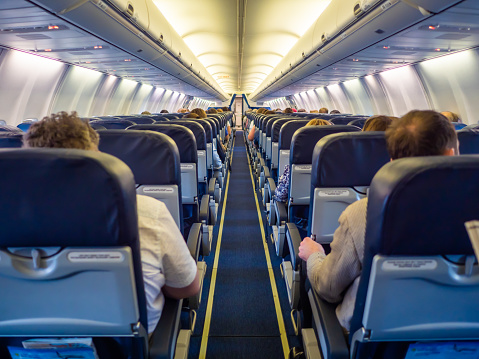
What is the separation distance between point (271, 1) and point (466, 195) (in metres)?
7.76

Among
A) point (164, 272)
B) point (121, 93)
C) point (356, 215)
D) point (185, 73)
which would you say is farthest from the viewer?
point (121, 93)

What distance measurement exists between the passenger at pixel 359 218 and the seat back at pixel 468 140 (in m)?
1.51

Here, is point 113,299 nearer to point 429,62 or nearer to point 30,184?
point 30,184

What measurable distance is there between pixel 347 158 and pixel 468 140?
1.30 metres

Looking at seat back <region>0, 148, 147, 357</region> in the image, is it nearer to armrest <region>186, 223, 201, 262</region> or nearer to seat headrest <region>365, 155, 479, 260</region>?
seat headrest <region>365, 155, 479, 260</region>

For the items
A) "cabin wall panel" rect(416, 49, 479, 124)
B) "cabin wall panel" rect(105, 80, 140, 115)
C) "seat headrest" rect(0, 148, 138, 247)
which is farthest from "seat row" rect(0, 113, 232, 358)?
"cabin wall panel" rect(105, 80, 140, 115)

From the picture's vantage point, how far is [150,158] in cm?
216

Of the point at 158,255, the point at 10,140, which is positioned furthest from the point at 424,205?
the point at 10,140

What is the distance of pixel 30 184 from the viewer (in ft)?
3.54

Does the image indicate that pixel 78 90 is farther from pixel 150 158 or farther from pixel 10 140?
pixel 150 158

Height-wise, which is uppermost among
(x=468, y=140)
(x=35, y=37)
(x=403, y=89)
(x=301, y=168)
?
(x=35, y=37)

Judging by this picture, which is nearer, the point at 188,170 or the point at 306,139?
the point at 306,139

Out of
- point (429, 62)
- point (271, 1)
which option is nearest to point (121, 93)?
point (271, 1)

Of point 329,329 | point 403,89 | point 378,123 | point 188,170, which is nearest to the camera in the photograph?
point 329,329
